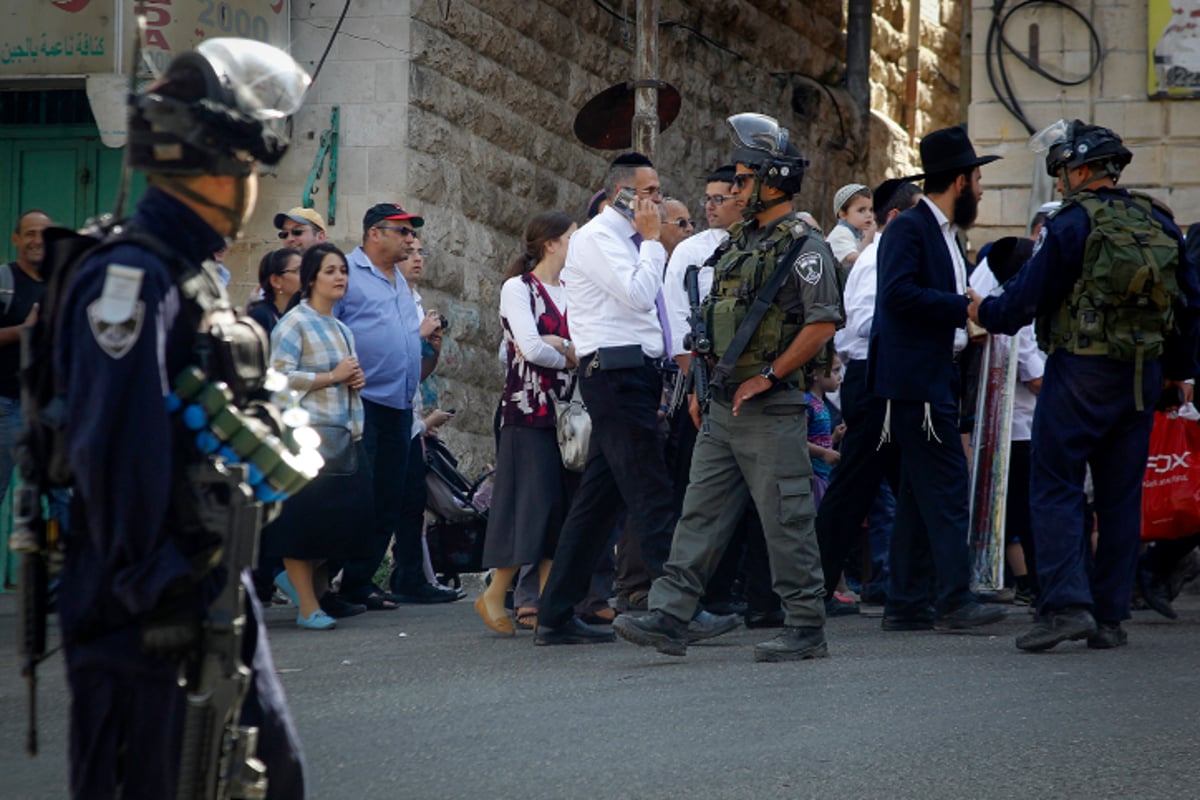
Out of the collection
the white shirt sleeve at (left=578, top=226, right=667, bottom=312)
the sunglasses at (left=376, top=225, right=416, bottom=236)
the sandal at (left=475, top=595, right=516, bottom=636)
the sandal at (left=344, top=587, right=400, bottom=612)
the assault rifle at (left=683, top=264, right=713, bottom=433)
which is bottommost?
the sandal at (left=344, top=587, right=400, bottom=612)

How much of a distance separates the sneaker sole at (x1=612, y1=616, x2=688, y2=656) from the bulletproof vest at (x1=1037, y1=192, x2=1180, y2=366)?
2.00 meters

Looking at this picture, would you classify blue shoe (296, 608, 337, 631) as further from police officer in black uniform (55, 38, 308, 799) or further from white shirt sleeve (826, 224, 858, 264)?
→ police officer in black uniform (55, 38, 308, 799)

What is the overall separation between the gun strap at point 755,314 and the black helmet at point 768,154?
0.28 metres

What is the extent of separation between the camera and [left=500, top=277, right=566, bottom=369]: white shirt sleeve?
8617mm

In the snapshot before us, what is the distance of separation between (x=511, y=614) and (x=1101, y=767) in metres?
4.35

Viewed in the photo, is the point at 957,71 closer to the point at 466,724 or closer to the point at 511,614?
the point at 511,614

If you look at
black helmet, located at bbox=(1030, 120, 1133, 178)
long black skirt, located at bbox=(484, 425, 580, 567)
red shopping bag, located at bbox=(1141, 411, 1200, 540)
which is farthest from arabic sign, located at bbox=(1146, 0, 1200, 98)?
long black skirt, located at bbox=(484, 425, 580, 567)

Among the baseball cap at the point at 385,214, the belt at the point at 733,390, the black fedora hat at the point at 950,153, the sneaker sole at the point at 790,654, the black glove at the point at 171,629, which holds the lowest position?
the sneaker sole at the point at 790,654

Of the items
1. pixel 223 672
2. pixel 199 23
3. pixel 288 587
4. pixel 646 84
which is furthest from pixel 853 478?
pixel 223 672

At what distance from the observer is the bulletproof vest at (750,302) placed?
7.30m

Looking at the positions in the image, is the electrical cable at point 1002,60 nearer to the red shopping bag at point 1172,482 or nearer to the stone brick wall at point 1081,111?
the stone brick wall at point 1081,111

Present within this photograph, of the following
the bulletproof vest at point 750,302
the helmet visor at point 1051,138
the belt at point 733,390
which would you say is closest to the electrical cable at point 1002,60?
the helmet visor at point 1051,138

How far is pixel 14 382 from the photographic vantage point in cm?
881

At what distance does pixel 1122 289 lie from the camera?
7.39 meters
